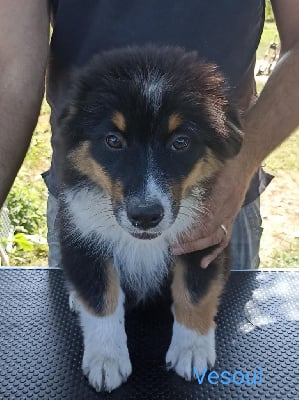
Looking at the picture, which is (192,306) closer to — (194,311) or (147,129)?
(194,311)

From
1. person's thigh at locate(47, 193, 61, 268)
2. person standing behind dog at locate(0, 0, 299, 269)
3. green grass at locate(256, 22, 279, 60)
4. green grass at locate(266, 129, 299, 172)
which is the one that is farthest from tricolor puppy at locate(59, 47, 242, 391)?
green grass at locate(256, 22, 279, 60)

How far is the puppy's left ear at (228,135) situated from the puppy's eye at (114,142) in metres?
0.31

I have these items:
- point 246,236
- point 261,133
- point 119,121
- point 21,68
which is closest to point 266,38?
point 246,236

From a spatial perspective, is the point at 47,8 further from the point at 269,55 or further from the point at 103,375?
the point at 269,55

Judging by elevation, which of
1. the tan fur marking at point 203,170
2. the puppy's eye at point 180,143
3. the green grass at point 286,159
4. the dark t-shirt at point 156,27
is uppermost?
the dark t-shirt at point 156,27

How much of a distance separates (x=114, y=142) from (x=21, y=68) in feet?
1.84

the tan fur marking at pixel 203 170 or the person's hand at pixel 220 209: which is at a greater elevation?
the tan fur marking at pixel 203 170

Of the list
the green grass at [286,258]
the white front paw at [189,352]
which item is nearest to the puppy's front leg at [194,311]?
the white front paw at [189,352]

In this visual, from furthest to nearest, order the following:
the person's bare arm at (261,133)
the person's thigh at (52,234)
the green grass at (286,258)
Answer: the green grass at (286,258) < the person's thigh at (52,234) < the person's bare arm at (261,133)

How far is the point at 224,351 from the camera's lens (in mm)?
2062

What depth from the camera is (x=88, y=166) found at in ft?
6.47

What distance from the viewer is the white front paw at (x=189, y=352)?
194 centimetres

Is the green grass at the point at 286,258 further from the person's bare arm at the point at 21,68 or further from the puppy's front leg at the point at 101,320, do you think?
the person's bare arm at the point at 21,68

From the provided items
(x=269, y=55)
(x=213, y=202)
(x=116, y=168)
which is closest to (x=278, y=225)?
(x=213, y=202)
